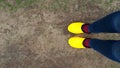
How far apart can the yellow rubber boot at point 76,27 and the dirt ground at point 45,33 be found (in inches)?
1.9

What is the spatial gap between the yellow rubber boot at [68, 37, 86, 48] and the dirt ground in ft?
0.16

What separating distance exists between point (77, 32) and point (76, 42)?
0.07 metres

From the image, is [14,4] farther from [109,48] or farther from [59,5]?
[109,48]

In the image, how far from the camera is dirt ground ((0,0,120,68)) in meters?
1.77

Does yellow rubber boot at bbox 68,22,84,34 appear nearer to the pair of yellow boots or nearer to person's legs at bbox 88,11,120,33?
the pair of yellow boots

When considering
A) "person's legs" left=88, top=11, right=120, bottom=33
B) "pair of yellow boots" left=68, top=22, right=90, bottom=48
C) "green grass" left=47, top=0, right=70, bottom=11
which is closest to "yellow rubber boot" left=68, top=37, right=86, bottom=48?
"pair of yellow boots" left=68, top=22, right=90, bottom=48

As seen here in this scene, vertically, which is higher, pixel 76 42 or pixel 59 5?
pixel 59 5

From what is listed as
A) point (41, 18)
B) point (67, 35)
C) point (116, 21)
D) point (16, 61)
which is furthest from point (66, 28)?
point (116, 21)

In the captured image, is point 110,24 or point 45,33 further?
point 45,33

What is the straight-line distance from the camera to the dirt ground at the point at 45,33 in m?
1.77

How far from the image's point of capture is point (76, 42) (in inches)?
69.6

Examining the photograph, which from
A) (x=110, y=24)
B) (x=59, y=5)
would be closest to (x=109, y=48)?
(x=110, y=24)

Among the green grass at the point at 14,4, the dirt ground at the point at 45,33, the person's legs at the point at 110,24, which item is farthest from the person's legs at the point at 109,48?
the green grass at the point at 14,4

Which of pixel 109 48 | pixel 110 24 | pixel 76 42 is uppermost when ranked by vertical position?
pixel 110 24
